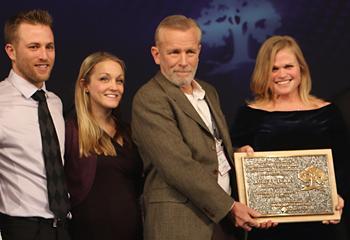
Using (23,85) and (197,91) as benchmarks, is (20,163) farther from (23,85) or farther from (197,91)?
(197,91)

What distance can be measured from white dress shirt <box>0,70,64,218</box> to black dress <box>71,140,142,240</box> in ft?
0.72

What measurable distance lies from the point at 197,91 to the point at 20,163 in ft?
2.49

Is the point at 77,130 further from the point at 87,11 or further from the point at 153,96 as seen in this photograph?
the point at 87,11

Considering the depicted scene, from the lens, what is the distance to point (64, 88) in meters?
3.38

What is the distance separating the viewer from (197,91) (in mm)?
2627

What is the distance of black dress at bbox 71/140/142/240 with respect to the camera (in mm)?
2615

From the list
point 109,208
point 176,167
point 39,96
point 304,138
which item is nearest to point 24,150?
point 39,96

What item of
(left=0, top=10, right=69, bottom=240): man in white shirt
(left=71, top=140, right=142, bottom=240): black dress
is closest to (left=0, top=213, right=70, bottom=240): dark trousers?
(left=0, top=10, right=69, bottom=240): man in white shirt

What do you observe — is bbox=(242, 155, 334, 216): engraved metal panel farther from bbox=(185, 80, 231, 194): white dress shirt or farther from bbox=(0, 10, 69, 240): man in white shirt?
bbox=(0, 10, 69, 240): man in white shirt

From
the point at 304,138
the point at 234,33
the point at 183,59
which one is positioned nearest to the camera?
the point at 183,59

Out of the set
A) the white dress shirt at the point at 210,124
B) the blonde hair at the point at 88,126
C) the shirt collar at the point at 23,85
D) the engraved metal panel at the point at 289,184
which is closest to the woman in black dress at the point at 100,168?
the blonde hair at the point at 88,126

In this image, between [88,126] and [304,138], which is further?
[304,138]

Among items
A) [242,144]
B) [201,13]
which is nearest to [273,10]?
[201,13]

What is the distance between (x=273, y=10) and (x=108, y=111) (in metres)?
1.26
